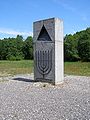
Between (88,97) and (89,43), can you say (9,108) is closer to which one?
(88,97)

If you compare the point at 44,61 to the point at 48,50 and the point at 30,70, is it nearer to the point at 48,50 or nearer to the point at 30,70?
the point at 48,50

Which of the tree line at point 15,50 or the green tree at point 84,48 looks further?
the tree line at point 15,50

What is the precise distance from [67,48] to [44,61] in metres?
65.4

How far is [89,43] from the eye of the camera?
229ft

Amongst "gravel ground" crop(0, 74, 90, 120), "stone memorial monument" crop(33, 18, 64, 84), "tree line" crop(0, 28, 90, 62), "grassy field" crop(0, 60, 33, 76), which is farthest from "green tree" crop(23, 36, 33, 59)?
"gravel ground" crop(0, 74, 90, 120)

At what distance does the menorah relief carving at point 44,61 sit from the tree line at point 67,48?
175 ft

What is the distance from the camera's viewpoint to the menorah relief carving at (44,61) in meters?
15.3

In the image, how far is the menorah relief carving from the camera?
50.2 feet

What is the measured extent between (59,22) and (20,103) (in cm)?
748

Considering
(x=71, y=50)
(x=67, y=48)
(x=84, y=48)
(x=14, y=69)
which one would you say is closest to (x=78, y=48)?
(x=71, y=50)

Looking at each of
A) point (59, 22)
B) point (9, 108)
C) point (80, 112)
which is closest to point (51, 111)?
point (80, 112)

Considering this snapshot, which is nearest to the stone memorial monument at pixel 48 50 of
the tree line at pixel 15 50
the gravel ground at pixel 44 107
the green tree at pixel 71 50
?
the gravel ground at pixel 44 107

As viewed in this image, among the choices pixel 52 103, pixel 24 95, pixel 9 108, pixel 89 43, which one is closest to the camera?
pixel 9 108

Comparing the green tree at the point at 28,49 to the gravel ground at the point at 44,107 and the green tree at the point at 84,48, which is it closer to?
the green tree at the point at 84,48
